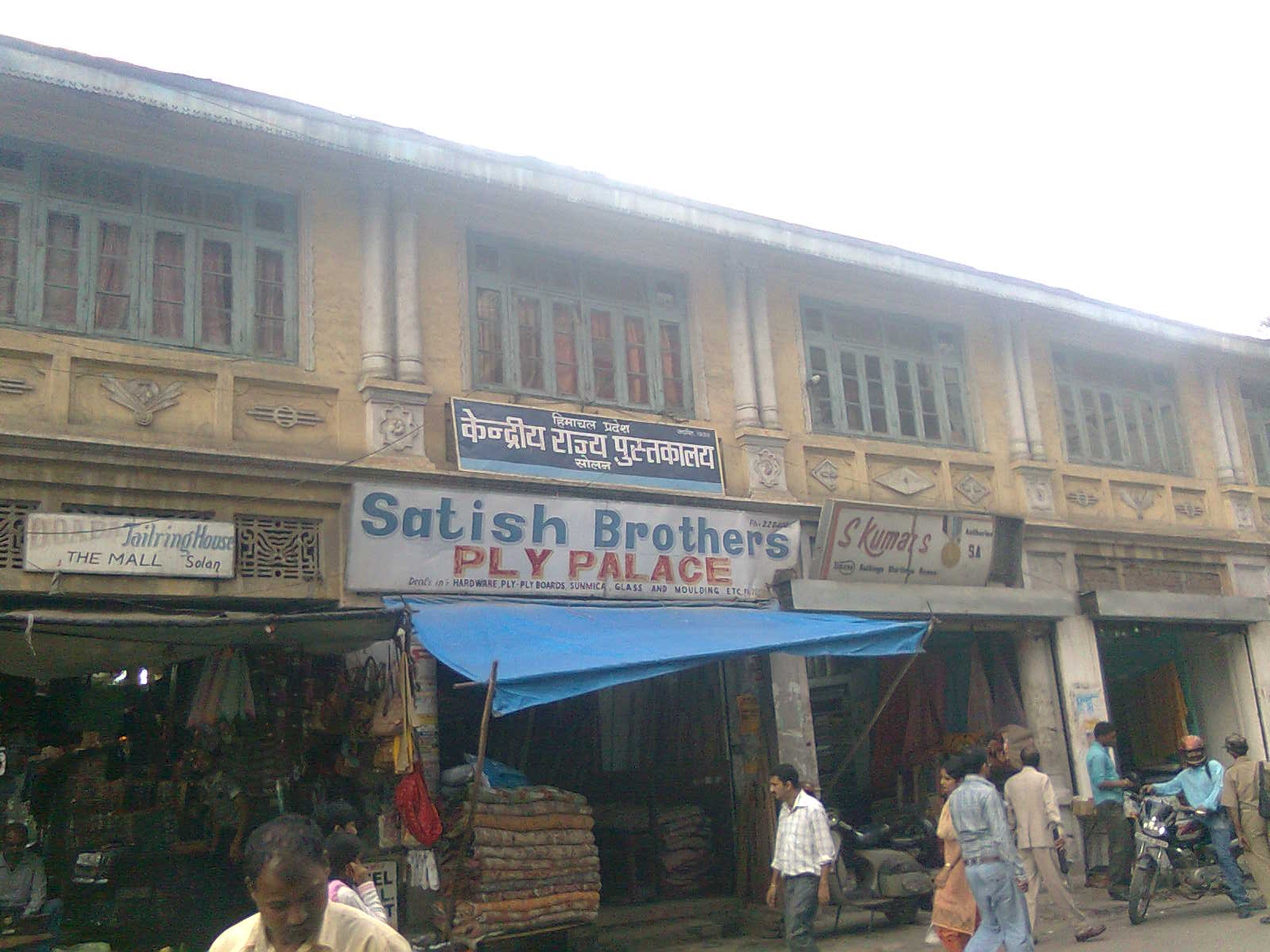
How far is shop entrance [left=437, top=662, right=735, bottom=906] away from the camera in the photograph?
9586 mm

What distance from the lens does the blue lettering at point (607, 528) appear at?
30.3 ft

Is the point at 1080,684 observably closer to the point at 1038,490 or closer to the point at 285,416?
the point at 1038,490

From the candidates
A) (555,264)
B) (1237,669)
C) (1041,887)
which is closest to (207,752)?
(555,264)

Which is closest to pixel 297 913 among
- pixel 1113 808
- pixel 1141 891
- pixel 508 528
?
pixel 508 528

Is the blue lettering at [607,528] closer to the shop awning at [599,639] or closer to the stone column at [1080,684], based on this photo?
the shop awning at [599,639]

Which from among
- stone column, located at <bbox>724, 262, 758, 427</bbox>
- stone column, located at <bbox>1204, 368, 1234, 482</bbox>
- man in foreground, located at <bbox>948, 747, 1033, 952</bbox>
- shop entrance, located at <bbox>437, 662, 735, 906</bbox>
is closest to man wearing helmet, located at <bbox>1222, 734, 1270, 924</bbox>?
man in foreground, located at <bbox>948, 747, 1033, 952</bbox>

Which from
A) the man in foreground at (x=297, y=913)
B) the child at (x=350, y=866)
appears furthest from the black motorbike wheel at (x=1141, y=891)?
the man in foreground at (x=297, y=913)

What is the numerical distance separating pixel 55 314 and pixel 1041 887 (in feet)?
29.0

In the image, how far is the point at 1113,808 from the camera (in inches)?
401

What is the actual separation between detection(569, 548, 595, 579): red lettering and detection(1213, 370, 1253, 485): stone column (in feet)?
29.8

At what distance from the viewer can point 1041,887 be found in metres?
9.51

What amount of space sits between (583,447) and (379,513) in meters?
1.89

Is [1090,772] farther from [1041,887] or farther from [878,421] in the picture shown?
[878,421]

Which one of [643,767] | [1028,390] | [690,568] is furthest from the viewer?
[1028,390]
